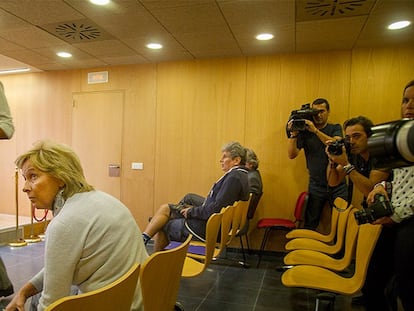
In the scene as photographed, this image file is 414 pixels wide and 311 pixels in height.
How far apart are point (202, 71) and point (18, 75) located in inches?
124

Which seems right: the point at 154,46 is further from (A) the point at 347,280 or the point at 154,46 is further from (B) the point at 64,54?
(A) the point at 347,280

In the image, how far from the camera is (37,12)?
2.79 m

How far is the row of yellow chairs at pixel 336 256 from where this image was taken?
1714 millimetres

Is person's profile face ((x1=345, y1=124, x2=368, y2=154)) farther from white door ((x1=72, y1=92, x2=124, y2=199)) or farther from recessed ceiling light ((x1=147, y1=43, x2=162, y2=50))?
white door ((x1=72, y1=92, x2=124, y2=199))

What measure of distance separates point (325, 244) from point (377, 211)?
132 centimetres

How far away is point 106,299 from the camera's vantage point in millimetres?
817

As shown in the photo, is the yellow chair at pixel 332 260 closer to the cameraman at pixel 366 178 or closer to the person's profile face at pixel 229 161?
the cameraman at pixel 366 178

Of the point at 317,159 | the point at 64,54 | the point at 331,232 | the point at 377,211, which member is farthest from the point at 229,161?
the point at 64,54

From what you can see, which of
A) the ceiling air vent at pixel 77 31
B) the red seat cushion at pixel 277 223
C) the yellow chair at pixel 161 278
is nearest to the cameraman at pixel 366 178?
the yellow chair at pixel 161 278

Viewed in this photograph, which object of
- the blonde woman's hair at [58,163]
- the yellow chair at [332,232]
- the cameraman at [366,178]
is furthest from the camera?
the yellow chair at [332,232]

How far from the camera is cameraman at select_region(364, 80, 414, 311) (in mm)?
1482

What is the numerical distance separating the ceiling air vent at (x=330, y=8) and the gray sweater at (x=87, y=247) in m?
2.32

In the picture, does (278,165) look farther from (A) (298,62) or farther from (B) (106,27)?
(B) (106,27)

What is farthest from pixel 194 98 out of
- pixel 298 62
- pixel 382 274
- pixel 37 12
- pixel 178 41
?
pixel 382 274
